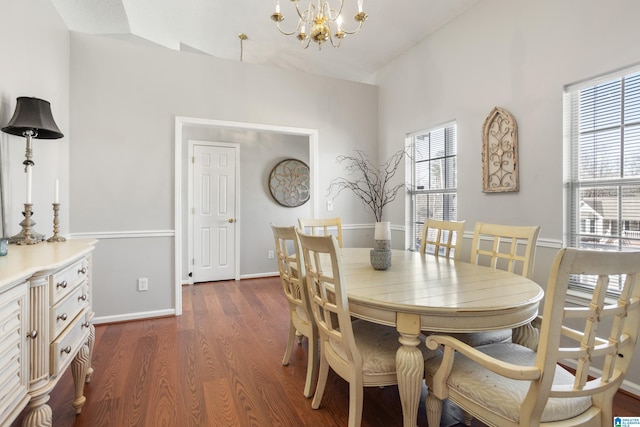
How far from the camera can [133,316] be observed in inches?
125

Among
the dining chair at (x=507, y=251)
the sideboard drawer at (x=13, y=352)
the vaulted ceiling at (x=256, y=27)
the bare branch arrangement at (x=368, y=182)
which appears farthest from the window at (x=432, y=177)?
the sideboard drawer at (x=13, y=352)

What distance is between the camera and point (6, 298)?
986mm

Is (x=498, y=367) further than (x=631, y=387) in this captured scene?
No

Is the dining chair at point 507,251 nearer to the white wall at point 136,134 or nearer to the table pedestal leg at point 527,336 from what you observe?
the table pedestal leg at point 527,336

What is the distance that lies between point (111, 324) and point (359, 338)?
2663mm

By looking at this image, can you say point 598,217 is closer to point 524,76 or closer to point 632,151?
point 632,151

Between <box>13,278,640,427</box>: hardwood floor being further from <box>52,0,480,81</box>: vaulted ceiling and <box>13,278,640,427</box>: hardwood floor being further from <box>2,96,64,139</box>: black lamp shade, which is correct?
<box>52,0,480,81</box>: vaulted ceiling

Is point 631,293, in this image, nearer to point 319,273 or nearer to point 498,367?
point 498,367

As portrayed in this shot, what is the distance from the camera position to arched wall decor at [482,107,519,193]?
258 centimetres

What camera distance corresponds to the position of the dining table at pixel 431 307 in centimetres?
127

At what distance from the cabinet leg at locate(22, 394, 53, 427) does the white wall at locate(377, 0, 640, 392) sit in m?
2.99

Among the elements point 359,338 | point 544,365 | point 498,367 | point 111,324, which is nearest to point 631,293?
point 544,365

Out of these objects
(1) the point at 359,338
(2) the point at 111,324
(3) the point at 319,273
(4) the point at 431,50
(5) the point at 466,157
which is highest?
(4) the point at 431,50

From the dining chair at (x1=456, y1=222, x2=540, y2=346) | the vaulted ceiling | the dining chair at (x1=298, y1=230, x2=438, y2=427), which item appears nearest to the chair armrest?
the dining chair at (x1=298, y1=230, x2=438, y2=427)
